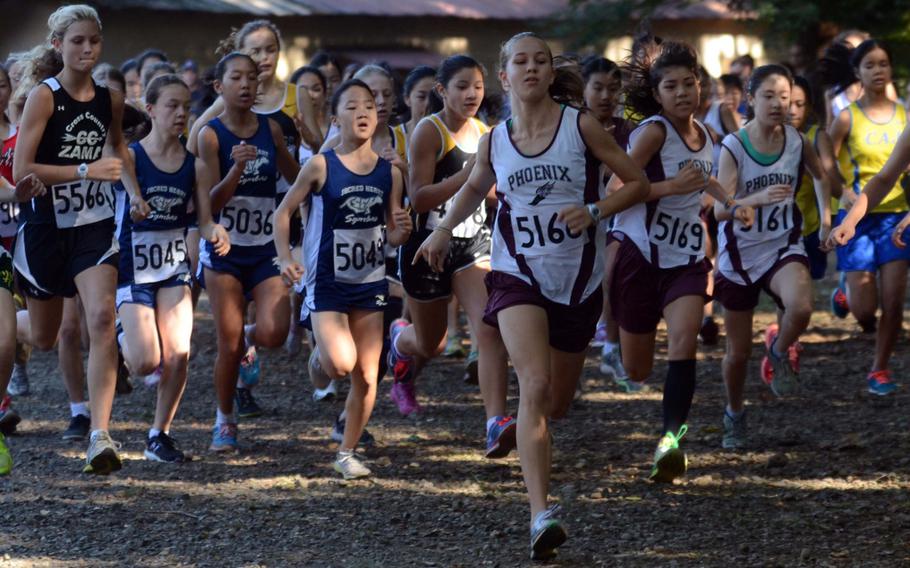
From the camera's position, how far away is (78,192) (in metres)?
7.64

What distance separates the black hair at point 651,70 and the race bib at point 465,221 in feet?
3.23

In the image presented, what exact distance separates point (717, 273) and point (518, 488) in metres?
1.77

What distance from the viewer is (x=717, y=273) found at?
8.12 m

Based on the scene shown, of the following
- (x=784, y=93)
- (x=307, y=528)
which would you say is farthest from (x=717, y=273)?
(x=307, y=528)

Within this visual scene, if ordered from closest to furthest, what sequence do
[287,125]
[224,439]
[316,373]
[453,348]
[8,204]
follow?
[224,439]
[316,373]
[287,125]
[8,204]
[453,348]

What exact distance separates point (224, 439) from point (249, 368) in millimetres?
1049


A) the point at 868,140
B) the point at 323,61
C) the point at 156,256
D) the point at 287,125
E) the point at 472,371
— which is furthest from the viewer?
the point at 323,61

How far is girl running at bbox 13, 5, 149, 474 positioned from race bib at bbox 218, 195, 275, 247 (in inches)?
26.1

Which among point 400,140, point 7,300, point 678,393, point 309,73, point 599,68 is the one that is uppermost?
point 309,73

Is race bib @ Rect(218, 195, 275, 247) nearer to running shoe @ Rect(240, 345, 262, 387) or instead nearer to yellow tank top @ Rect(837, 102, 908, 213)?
running shoe @ Rect(240, 345, 262, 387)

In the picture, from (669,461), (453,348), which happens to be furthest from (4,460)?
(453,348)

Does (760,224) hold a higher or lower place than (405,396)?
higher

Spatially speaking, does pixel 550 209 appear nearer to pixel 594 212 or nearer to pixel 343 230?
pixel 594 212

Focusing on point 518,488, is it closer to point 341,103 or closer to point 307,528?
point 307,528
